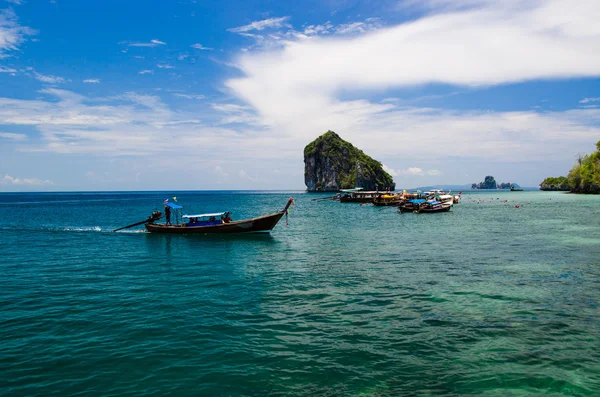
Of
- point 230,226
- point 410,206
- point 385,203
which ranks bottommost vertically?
point 230,226

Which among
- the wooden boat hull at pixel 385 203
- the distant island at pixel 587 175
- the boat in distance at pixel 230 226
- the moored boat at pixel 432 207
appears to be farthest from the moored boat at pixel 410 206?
the distant island at pixel 587 175

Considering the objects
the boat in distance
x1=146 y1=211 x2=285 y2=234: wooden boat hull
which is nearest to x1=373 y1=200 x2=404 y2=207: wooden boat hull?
the boat in distance

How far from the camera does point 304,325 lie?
13344mm

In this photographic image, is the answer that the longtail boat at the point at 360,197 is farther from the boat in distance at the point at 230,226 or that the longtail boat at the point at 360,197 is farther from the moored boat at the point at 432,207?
the boat in distance at the point at 230,226

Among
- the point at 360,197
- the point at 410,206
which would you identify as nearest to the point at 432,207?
the point at 410,206

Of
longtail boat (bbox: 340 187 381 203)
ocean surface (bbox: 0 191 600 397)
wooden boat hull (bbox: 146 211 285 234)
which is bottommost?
ocean surface (bbox: 0 191 600 397)

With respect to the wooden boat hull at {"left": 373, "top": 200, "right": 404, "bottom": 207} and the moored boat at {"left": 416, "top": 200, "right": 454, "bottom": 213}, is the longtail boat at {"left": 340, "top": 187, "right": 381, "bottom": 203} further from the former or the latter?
the moored boat at {"left": 416, "top": 200, "right": 454, "bottom": 213}

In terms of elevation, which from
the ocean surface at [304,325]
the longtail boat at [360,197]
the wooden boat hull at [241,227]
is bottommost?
the ocean surface at [304,325]

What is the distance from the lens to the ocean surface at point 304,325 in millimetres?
9609

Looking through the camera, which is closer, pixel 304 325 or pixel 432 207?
pixel 304 325

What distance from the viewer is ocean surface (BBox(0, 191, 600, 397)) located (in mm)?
9609

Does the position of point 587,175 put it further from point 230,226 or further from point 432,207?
point 230,226

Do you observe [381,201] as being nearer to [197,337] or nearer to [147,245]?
[147,245]

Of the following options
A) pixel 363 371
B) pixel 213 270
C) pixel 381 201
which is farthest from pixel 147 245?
pixel 381 201
